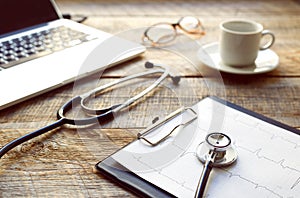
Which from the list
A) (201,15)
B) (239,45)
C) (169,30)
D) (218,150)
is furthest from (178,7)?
(218,150)

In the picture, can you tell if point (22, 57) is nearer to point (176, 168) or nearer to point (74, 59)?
point (74, 59)

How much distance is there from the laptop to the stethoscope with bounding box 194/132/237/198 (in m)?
0.28

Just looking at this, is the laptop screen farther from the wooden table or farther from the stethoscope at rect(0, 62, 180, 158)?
the stethoscope at rect(0, 62, 180, 158)

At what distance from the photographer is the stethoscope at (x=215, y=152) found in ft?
1.65

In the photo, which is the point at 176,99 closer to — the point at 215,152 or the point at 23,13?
the point at 215,152

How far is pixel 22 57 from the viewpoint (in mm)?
775

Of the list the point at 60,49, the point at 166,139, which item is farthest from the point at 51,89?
the point at 166,139

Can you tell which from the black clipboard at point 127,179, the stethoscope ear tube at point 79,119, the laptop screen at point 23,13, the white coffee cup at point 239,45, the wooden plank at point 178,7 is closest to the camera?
the black clipboard at point 127,179

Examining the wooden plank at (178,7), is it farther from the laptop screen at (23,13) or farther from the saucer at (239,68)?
the saucer at (239,68)

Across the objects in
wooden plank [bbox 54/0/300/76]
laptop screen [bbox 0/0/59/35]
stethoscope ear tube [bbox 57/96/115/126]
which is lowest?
wooden plank [bbox 54/0/300/76]

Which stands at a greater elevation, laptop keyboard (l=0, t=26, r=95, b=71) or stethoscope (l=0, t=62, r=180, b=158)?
laptop keyboard (l=0, t=26, r=95, b=71)

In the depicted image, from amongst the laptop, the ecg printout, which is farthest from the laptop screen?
the ecg printout

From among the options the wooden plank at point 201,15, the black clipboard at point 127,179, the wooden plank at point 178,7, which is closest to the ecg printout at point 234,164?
the black clipboard at point 127,179

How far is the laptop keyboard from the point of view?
77cm
